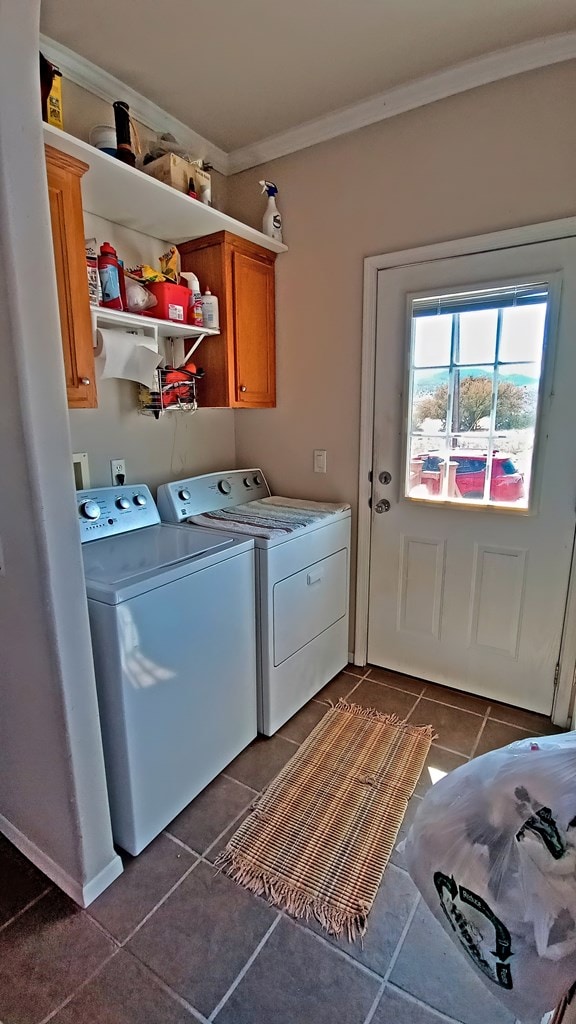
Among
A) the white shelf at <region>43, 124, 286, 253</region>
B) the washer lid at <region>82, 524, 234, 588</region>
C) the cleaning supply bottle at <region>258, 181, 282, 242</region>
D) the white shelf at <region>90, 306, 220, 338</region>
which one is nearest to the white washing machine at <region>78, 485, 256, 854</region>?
the washer lid at <region>82, 524, 234, 588</region>

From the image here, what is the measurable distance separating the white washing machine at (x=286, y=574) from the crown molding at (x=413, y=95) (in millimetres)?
1545

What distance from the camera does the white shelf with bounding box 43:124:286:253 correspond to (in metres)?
1.52

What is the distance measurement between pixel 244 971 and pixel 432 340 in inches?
86.9

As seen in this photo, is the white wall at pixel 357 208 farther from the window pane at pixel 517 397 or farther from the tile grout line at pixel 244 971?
the tile grout line at pixel 244 971

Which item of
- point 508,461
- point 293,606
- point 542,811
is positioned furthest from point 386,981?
point 508,461

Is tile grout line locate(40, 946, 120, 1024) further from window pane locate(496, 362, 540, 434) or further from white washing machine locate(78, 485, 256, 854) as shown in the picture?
window pane locate(496, 362, 540, 434)

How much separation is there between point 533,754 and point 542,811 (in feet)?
0.31

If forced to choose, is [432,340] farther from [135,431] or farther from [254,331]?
[135,431]

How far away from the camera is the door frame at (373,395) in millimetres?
1843

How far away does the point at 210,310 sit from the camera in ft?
7.11

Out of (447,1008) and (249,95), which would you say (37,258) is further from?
(447,1008)

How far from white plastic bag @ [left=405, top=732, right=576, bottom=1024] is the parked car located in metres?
1.35

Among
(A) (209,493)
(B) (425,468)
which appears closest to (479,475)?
(B) (425,468)

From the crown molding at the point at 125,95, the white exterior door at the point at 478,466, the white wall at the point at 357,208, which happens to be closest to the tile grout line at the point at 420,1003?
the white exterior door at the point at 478,466
